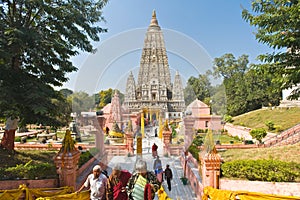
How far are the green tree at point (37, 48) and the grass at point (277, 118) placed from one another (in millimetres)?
18763

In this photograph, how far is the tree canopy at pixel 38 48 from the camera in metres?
6.65

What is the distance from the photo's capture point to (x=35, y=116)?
7438mm

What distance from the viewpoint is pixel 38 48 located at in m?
7.32

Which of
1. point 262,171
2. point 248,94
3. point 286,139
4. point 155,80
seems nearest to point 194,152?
point 262,171

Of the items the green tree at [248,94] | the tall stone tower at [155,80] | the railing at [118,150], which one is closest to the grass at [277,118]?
the green tree at [248,94]

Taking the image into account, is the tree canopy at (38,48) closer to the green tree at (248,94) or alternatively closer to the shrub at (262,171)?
the shrub at (262,171)

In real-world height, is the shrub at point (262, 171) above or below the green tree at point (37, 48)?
below

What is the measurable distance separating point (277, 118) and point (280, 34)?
61.4 ft

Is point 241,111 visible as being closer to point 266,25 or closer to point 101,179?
point 266,25

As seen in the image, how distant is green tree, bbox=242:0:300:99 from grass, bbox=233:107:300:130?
13869 millimetres

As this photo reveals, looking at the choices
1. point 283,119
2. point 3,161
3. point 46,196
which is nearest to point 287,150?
point 46,196

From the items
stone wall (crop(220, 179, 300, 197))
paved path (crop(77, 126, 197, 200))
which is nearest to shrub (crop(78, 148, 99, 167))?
paved path (crop(77, 126, 197, 200))

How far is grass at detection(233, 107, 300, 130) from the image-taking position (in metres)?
20.1

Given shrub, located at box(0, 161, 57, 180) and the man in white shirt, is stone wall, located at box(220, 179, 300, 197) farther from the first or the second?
shrub, located at box(0, 161, 57, 180)
